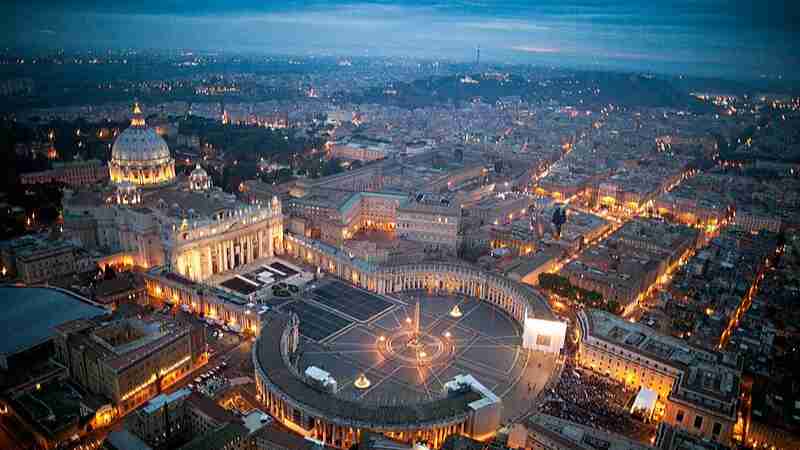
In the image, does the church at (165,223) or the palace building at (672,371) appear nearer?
the palace building at (672,371)

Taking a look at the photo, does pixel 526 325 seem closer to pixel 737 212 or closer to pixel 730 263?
pixel 730 263

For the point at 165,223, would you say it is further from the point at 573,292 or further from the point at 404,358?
the point at 573,292

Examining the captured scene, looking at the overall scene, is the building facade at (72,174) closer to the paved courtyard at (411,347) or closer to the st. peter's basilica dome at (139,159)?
the st. peter's basilica dome at (139,159)

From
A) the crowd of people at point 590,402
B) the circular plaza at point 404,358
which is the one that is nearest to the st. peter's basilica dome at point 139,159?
the circular plaza at point 404,358

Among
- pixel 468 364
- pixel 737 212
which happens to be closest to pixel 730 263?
pixel 737 212

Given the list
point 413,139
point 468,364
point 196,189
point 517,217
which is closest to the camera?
point 468,364
